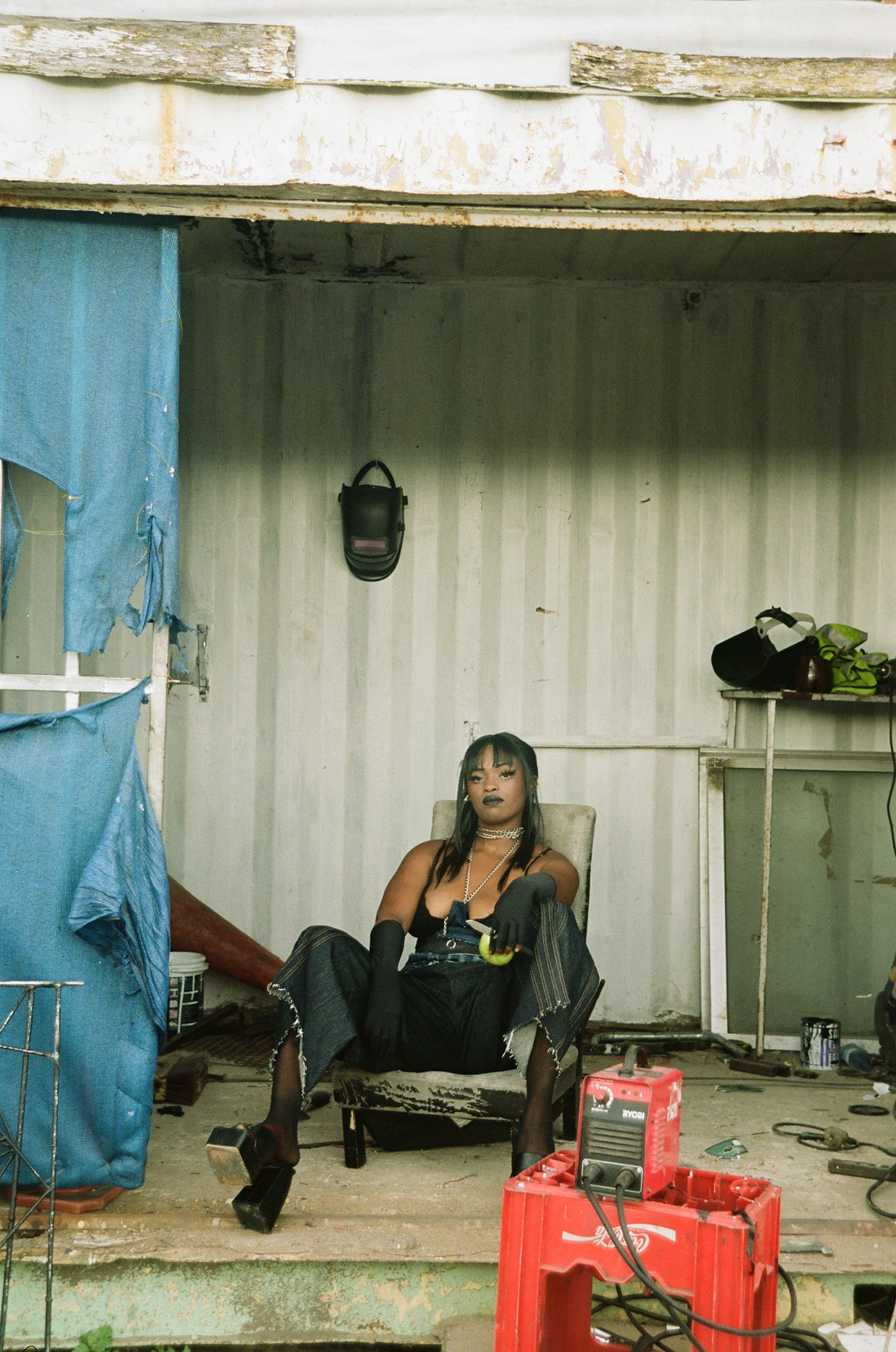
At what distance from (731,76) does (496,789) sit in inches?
87.1

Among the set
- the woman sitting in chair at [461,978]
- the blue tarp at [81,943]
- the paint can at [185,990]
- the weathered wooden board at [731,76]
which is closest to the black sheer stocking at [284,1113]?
the woman sitting in chair at [461,978]

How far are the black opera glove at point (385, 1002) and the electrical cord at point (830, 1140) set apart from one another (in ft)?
4.52

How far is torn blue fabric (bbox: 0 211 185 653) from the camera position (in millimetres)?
3104

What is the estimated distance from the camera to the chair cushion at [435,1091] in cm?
327

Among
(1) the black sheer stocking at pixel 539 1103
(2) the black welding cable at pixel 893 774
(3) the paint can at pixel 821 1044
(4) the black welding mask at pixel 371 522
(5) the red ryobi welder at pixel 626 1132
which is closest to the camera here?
(5) the red ryobi welder at pixel 626 1132

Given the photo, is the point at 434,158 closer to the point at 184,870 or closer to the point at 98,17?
the point at 98,17

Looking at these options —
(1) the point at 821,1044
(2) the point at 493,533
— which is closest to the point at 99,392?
(2) the point at 493,533

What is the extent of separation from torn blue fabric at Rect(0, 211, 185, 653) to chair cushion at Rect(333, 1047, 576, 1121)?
55.4 inches

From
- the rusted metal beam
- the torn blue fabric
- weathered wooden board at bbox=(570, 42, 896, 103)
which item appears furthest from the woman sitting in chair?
weathered wooden board at bbox=(570, 42, 896, 103)

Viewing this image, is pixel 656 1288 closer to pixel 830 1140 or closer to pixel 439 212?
pixel 830 1140

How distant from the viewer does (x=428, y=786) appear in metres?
5.45

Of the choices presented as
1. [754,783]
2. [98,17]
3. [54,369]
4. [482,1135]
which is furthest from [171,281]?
[754,783]

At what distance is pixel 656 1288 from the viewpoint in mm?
2127

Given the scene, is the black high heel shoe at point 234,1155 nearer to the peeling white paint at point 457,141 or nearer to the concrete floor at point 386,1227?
the concrete floor at point 386,1227
